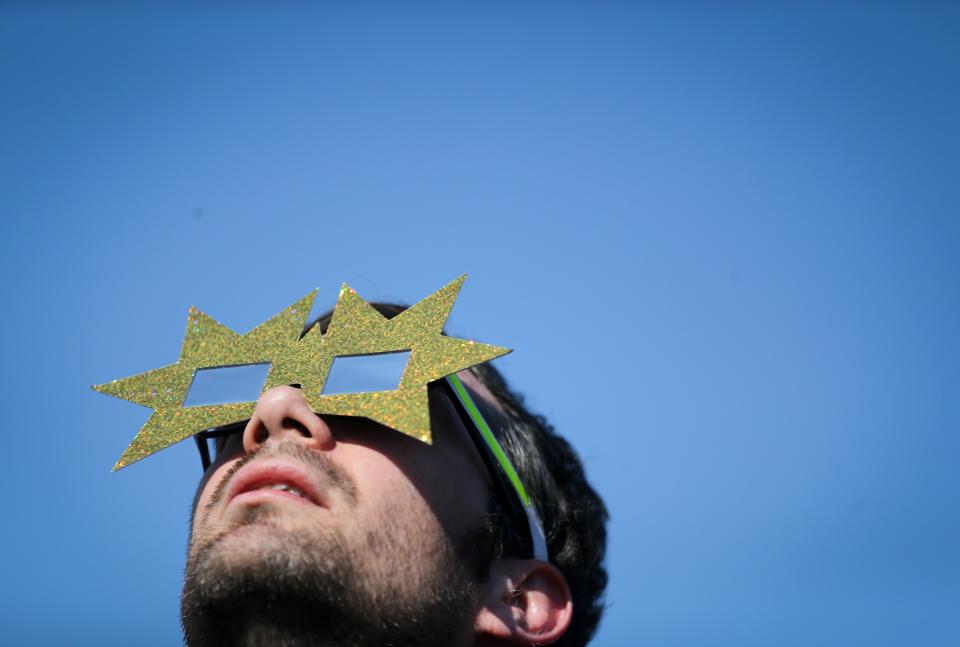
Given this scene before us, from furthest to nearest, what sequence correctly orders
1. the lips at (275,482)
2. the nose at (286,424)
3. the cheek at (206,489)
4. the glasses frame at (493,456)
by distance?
the glasses frame at (493,456) < the cheek at (206,489) < the nose at (286,424) < the lips at (275,482)

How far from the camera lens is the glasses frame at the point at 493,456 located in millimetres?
3010

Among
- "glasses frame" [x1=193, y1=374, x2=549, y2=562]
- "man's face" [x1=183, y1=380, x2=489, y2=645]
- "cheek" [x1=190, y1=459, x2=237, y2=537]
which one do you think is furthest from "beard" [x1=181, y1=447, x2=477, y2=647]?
"glasses frame" [x1=193, y1=374, x2=549, y2=562]

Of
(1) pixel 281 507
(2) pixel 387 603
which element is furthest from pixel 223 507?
(2) pixel 387 603

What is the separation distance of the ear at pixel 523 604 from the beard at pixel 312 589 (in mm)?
221

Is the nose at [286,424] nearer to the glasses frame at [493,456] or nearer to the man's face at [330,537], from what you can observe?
the man's face at [330,537]

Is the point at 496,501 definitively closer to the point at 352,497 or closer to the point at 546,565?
the point at 546,565

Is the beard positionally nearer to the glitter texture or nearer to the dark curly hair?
the glitter texture

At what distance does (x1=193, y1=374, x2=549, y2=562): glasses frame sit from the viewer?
3.01 metres

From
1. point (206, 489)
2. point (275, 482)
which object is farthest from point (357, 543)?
point (206, 489)

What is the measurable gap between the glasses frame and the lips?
319 mm

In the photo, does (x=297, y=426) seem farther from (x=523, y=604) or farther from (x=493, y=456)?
(x=523, y=604)

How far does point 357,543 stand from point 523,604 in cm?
80

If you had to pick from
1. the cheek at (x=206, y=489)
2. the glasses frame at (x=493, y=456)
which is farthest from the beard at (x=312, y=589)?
the glasses frame at (x=493, y=456)

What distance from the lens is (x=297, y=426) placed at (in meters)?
2.78
